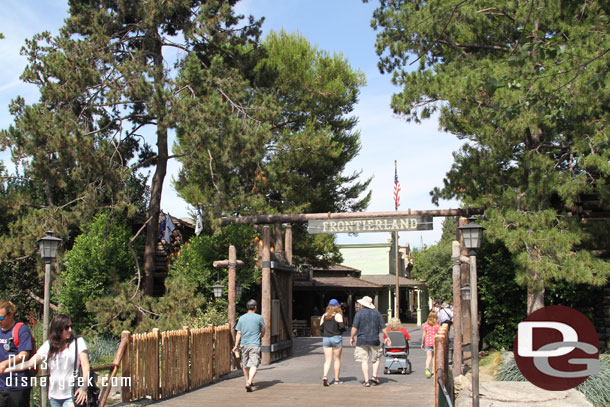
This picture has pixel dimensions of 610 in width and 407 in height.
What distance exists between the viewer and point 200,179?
2345 centimetres

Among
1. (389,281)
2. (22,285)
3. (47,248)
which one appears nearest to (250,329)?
(47,248)

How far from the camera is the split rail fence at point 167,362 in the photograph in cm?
915

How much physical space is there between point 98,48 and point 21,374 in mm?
12263

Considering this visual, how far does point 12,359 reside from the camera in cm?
674

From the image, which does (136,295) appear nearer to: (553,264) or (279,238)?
(279,238)

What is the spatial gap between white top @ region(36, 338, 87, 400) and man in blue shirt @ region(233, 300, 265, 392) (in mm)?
5191

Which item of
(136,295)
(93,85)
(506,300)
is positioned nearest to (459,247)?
(506,300)

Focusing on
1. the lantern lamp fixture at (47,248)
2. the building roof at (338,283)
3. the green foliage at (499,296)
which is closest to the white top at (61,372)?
the lantern lamp fixture at (47,248)

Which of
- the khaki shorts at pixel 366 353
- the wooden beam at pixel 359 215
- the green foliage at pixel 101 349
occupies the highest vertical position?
the wooden beam at pixel 359 215

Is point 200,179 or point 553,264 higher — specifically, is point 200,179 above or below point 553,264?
above

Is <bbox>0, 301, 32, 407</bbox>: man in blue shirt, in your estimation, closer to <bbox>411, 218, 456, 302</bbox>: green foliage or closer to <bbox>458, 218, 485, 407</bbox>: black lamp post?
<bbox>458, 218, 485, 407</bbox>: black lamp post

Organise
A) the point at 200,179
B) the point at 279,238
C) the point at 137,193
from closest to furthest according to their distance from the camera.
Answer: the point at 279,238, the point at 137,193, the point at 200,179

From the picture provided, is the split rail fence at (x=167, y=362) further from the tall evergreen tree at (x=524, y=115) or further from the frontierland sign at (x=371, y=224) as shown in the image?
the tall evergreen tree at (x=524, y=115)

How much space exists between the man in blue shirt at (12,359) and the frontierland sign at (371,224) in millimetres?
9535
